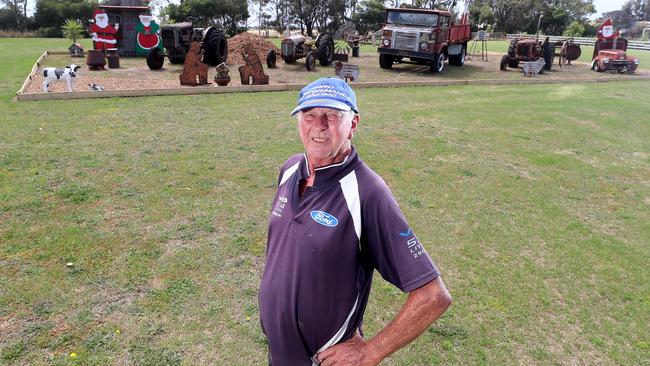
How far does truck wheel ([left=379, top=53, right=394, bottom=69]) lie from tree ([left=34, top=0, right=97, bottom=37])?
38516mm

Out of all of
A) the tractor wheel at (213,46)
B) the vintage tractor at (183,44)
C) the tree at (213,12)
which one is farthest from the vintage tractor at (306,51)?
the tree at (213,12)

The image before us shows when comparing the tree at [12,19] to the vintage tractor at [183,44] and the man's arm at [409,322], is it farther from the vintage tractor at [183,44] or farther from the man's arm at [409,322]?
the man's arm at [409,322]

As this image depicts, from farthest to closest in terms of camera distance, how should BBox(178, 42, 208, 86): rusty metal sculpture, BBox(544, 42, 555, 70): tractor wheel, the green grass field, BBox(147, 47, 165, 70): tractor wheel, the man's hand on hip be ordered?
BBox(544, 42, 555, 70): tractor wheel < BBox(147, 47, 165, 70): tractor wheel < BBox(178, 42, 208, 86): rusty metal sculpture < the green grass field < the man's hand on hip

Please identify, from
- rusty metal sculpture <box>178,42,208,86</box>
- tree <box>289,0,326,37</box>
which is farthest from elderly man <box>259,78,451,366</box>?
tree <box>289,0,326,37</box>

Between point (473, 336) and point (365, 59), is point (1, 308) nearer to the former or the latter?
point (473, 336)

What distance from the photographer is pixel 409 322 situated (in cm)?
173

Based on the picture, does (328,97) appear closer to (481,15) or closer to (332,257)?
(332,257)

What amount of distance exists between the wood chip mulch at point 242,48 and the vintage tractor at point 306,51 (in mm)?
1013

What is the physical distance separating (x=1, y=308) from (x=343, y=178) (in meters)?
3.47

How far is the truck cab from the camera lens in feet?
60.3

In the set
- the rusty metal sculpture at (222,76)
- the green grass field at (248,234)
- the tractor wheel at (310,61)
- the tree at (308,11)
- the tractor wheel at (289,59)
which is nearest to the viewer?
the green grass field at (248,234)

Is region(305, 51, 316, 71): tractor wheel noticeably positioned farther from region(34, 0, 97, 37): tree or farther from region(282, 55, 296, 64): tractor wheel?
region(34, 0, 97, 37): tree

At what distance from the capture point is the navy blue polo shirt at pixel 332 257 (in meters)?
1.74

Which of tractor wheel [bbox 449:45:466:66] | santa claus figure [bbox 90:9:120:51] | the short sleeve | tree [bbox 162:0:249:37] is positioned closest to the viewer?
the short sleeve
